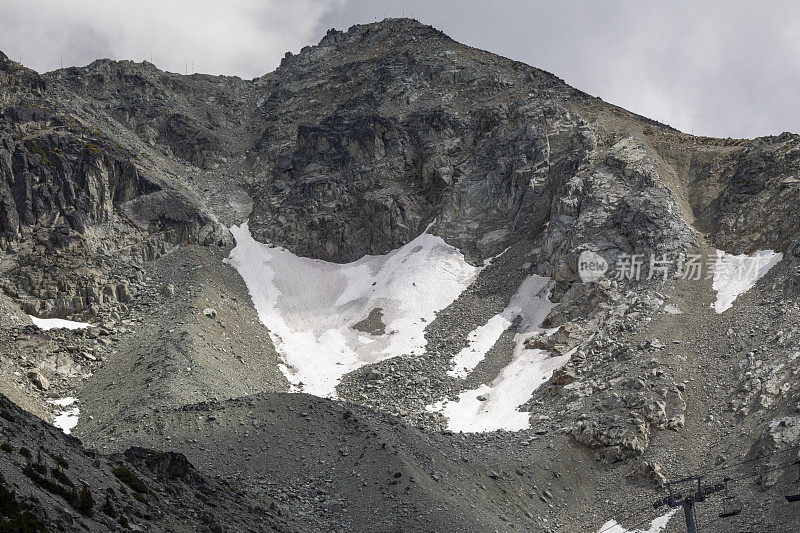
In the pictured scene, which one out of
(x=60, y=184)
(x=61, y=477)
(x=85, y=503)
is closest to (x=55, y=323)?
(x=60, y=184)

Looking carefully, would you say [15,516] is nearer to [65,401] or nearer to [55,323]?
[65,401]

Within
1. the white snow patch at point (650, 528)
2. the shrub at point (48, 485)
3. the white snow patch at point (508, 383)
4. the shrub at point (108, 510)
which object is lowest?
the white snow patch at point (650, 528)

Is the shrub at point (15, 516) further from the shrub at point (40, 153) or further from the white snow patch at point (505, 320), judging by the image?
the shrub at point (40, 153)

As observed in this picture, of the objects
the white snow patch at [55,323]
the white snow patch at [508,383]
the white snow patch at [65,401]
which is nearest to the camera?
the white snow patch at [508,383]

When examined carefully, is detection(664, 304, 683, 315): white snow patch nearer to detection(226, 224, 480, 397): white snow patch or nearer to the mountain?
the mountain

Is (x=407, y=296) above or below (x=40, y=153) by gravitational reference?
below

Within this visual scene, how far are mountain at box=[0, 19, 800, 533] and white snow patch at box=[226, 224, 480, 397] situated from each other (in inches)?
14.1

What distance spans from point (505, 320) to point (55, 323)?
40.1 meters

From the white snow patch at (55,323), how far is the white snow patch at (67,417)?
9926 millimetres

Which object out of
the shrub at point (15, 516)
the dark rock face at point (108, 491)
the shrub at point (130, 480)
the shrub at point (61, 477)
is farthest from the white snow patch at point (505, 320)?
the shrub at point (15, 516)

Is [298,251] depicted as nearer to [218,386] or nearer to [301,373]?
[301,373]

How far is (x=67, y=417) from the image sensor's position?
4600cm

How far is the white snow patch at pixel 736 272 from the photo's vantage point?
50594mm

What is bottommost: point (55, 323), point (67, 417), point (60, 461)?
point (60, 461)
